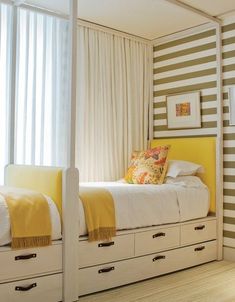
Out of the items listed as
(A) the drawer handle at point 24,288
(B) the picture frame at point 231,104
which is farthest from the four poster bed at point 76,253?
(B) the picture frame at point 231,104

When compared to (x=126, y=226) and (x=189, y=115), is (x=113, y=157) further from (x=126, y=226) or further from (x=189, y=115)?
(x=126, y=226)

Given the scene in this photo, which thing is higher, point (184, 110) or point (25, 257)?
point (184, 110)

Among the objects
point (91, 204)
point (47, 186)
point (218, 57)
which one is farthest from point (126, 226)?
point (218, 57)

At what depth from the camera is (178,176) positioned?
11.9 feet

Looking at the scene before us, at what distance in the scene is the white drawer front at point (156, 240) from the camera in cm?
303

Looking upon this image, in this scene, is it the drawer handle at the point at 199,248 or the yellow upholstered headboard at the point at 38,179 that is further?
the drawer handle at the point at 199,248

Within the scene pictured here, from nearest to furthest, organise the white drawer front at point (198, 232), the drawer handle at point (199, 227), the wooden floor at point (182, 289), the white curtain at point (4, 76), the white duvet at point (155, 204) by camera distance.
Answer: the wooden floor at point (182, 289)
the white duvet at point (155, 204)
the white curtain at point (4, 76)
the white drawer front at point (198, 232)
the drawer handle at point (199, 227)

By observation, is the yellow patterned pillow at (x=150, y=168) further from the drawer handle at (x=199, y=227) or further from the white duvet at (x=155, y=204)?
the drawer handle at (x=199, y=227)

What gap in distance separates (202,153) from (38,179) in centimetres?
174

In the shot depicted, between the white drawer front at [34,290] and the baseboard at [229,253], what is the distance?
1.84m

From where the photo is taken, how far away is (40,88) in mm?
3523

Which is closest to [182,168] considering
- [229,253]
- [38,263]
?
[229,253]

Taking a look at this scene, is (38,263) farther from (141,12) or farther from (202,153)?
(141,12)

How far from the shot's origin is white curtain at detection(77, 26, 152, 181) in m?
3.81
